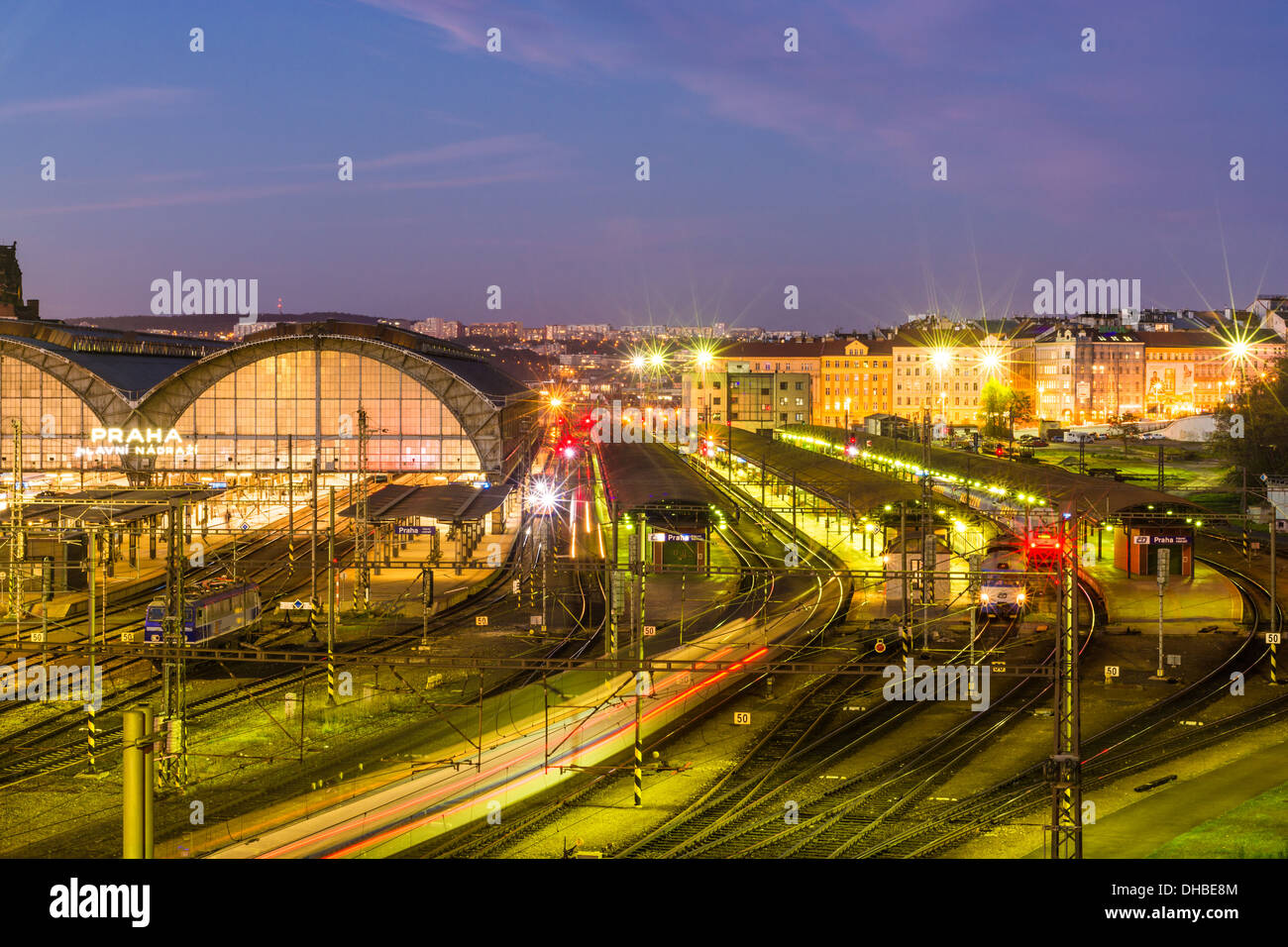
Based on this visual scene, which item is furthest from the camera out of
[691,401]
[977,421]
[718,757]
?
[691,401]

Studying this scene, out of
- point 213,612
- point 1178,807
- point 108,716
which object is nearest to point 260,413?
point 213,612

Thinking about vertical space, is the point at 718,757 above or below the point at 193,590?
below

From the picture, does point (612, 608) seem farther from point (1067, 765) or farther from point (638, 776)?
point (1067, 765)

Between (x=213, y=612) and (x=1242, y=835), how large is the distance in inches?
875

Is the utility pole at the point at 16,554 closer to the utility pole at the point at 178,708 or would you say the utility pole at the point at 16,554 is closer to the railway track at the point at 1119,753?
the utility pole at the point at 178,708

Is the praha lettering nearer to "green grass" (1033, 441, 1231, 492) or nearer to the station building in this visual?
the station building

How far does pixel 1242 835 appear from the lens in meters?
16.7

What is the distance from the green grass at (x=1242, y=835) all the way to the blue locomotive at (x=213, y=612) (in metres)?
20.1

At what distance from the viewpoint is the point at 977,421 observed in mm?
119500

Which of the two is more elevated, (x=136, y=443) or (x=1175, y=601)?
(x=136, y=443)

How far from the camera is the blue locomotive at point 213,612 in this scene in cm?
2742
